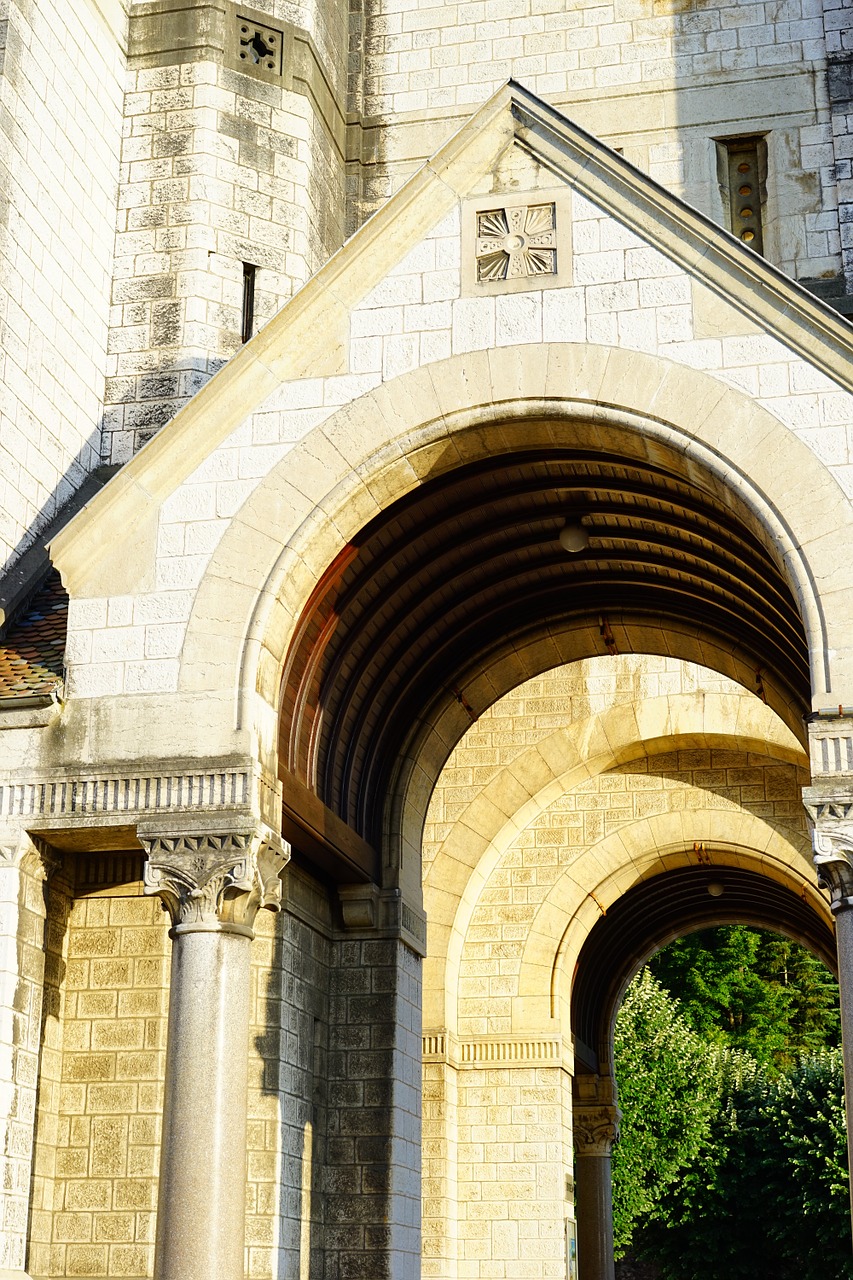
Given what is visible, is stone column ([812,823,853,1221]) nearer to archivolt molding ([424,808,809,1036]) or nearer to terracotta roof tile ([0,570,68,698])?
terracotta roof tile ([0,570,68,698])

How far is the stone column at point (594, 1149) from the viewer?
2368cm

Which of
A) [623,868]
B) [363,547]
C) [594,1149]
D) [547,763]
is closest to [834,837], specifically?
[363,547]

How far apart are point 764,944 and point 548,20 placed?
104 feet

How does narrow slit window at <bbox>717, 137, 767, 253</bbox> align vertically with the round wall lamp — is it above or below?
above

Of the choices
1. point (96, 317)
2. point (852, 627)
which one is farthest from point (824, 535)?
point (96, 317)

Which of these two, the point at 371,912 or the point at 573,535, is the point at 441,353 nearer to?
the point at 573,535

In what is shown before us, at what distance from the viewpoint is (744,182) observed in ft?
52.1

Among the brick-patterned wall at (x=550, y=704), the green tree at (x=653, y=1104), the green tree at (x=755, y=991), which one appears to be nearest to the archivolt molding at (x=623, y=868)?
the brick-patterned wall at (x=550, y=704)

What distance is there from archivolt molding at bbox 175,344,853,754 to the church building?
3cm

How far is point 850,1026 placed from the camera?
8750 mm

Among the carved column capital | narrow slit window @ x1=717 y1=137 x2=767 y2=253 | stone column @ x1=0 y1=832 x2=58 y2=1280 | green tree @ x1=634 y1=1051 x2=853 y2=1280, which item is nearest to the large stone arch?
narrow slit window @ x1=717 y1=137 x2=767 y2=253

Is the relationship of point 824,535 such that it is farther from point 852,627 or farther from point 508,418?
point 508,418

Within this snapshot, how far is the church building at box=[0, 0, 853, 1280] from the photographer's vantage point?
9938 millimetres

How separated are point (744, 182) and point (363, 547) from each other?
675 centimetres
